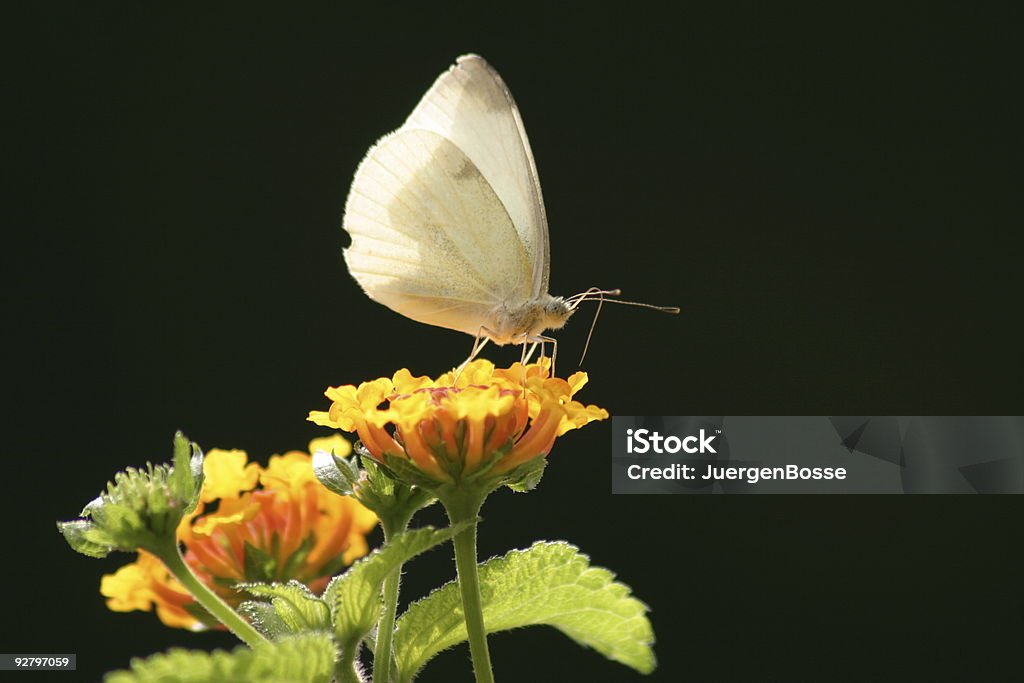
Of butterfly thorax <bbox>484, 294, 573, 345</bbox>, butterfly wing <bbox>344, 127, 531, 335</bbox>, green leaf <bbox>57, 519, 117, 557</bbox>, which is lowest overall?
green leaf <bbox>57, 519, 117, 557</bbox>

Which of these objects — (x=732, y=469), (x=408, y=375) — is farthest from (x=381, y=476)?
(x=732, y=469)

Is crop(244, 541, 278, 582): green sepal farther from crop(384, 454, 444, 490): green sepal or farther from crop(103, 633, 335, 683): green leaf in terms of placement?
crop(103, 633, 335, 683): green leaf

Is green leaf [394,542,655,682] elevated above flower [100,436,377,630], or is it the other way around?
flower [100,436,377,630]

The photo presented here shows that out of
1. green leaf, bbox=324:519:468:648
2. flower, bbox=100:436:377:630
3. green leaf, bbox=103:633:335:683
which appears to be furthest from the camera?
flower, bbox=100:436:377:630

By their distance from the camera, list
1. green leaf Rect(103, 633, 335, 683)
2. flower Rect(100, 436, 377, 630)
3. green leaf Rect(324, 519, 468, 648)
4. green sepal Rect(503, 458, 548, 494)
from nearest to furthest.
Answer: green leaf Rect(103, 633, 335, 683)
green leaf Rect(324, 519, 468, 648)
green sepal Rect(503, 458, 548, 494)
flower Rect(100, 436, 377, 630)

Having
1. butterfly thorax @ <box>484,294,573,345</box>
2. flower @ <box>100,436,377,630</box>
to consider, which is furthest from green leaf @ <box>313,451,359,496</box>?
butterfly thorax @ <box>484,294,573,345</box>

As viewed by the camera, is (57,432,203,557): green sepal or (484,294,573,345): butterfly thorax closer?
(57,432,203,557): green sepal
